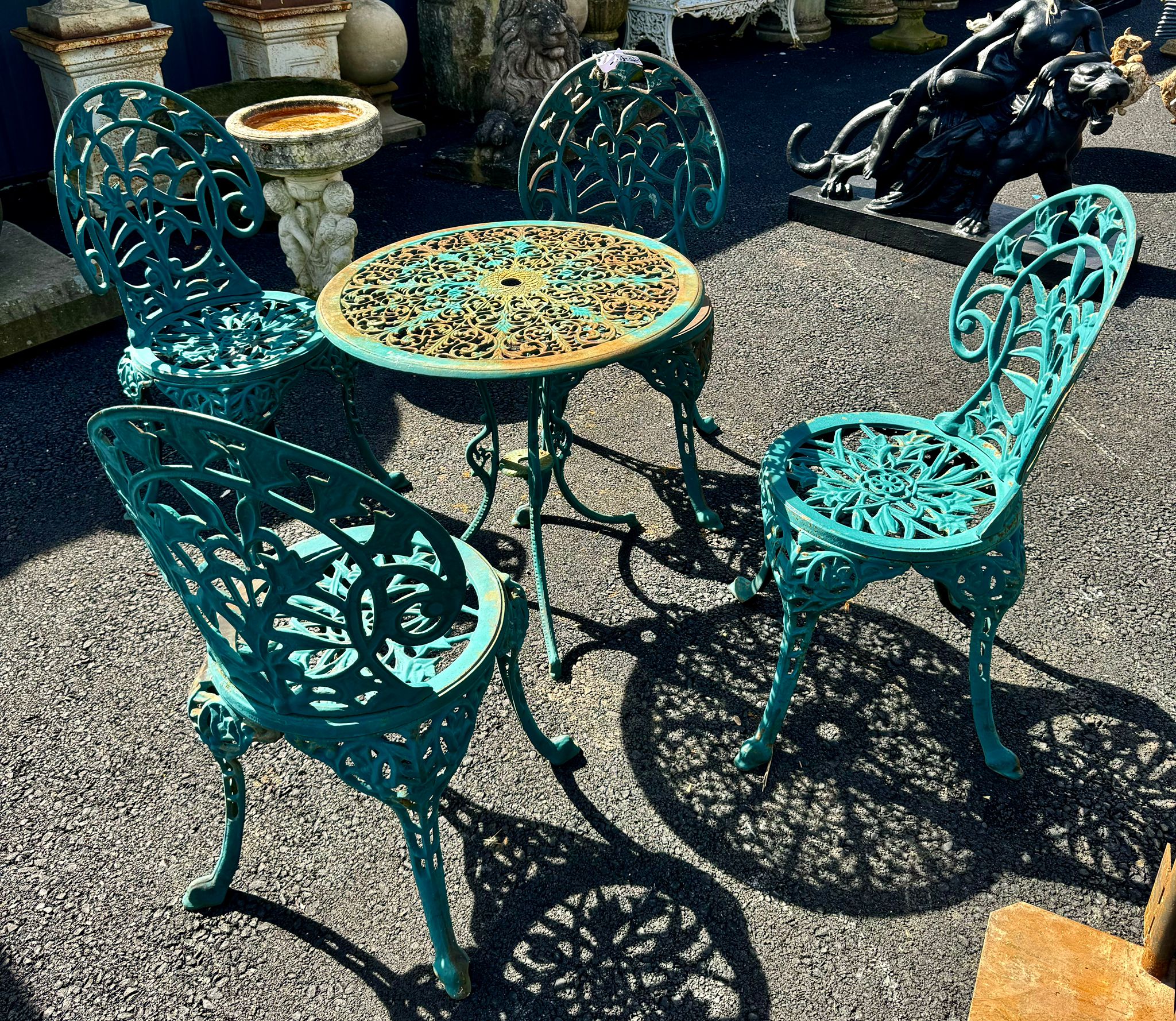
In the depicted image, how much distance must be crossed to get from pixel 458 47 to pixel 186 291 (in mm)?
4956

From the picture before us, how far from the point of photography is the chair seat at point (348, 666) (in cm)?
167

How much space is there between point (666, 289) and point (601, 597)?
956mm

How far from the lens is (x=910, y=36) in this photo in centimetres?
946

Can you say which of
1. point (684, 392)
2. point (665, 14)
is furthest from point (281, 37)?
point (684, 392)

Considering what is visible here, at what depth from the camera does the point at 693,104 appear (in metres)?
3.44

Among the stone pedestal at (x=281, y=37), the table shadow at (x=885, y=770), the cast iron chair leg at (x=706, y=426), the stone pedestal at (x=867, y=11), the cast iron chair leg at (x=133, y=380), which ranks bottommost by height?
the table shadow at (x=885, y=770)

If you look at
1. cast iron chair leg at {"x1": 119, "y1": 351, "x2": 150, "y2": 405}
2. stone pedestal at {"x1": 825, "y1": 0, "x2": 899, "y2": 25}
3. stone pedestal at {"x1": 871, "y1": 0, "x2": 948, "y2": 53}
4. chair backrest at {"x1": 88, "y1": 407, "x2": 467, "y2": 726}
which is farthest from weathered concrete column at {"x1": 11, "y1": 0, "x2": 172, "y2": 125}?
stone pedestal at {"x1": 825, "y1": 0, "x2": 899, "y2": 25}

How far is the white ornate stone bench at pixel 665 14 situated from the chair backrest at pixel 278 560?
7.53 meters

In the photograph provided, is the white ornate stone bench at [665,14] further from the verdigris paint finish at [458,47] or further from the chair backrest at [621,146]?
the chair backrest at [621,146]

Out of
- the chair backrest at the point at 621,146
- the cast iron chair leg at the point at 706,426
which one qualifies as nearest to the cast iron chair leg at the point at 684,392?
the cast iron chair leg at the point at 706,426

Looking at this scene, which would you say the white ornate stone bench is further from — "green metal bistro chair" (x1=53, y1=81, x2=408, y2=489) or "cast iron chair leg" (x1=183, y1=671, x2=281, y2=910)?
"cast iron chair leg" (x1=183, y1=671, x2=281, y2=910)

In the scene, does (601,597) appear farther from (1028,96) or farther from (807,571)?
(1028,96)

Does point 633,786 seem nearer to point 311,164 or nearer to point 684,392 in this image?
point 684,392

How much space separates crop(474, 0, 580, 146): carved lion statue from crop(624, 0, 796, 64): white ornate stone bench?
6.99 ft
